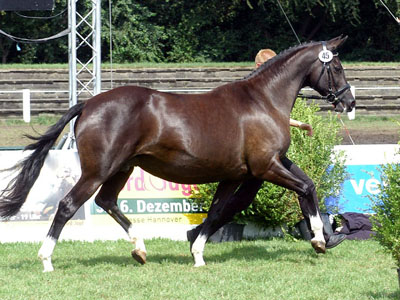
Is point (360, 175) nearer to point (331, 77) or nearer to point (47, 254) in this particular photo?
point (331, 77)

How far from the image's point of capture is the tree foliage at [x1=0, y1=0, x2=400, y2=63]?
103 ft

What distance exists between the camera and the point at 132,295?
5969 mm

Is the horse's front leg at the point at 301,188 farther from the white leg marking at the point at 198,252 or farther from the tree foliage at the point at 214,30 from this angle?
the tree foliage at the point at 214,30

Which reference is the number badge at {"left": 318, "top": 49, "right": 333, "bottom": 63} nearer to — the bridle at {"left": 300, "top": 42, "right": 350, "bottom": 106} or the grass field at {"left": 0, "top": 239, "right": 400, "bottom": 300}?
the bridle at {"left": 300, "top": 42, "right": 350, "bottom": 106}

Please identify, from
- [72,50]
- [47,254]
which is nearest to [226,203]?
[47,254]

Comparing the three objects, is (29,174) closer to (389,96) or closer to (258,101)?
(258,101)

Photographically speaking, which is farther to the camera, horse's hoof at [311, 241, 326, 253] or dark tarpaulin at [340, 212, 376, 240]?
dark tarpaulin at [340, 212, 376, 240]

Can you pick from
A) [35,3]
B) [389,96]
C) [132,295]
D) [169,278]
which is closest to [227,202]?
[169,278]

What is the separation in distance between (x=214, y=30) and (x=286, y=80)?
2745 centimetres

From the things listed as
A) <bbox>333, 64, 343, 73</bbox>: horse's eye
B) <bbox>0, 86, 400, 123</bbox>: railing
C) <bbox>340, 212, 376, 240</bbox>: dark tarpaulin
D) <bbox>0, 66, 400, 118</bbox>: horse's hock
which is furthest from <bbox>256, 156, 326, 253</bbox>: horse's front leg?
<bbox>0, 66, 400, 118</bbox>: horse's hock

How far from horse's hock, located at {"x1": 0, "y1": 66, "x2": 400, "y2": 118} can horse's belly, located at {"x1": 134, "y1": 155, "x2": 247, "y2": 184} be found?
1563 cm

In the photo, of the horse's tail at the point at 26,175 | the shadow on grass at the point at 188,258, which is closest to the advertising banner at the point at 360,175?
the shadow on grass at the point at 188,258

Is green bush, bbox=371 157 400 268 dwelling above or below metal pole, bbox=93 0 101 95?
above

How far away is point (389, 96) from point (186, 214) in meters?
16.2
